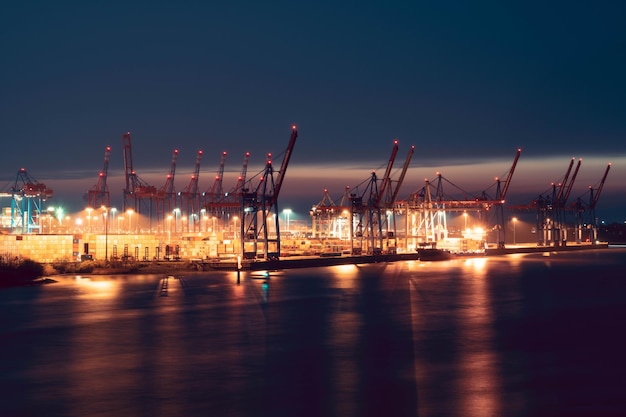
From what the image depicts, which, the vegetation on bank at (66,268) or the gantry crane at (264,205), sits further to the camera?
the gantry crane at (264,205)

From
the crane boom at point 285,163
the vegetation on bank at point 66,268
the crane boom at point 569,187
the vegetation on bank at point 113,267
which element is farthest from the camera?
the crane boom at point 569,187

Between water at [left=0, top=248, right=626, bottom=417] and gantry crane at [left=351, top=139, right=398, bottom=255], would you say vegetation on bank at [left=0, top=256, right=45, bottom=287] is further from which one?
gantry crane at [left=351, top=139, right=398, bottom=255]

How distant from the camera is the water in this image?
1465 cm

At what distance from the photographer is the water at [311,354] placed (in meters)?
14.6

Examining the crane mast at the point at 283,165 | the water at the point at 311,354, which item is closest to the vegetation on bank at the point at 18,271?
the water at the point at 311,354

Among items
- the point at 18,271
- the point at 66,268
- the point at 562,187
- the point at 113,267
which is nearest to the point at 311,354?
the point at 18,271

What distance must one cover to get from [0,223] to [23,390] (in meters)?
114

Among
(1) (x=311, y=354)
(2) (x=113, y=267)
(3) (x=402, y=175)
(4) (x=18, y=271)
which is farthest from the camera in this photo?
(3) (x=402, y=175)

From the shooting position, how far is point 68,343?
23359 mm

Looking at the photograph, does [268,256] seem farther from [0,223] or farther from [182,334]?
[0,223]

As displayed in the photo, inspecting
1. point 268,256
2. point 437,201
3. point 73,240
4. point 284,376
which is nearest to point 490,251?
point 437,201

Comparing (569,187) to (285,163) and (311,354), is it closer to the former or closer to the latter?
(285,163)

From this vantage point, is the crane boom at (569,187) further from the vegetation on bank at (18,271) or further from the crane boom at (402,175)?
the vegetation on bank at (18,271)

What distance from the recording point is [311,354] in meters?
20.9
